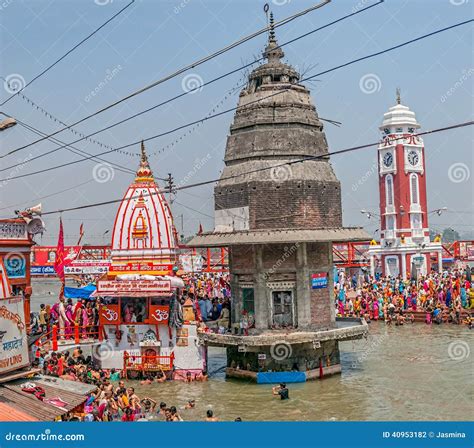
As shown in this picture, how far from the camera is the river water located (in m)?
19.2

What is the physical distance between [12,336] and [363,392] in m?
12.2

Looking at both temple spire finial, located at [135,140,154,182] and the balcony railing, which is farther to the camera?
the balcony railing

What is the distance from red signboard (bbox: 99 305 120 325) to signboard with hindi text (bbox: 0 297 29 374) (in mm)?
9997

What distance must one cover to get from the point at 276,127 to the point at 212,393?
992 cm

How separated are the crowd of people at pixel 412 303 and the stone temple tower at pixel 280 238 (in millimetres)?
15560

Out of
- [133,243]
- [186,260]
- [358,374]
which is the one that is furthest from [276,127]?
[186,260]

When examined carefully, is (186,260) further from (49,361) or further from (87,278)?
(49,361)

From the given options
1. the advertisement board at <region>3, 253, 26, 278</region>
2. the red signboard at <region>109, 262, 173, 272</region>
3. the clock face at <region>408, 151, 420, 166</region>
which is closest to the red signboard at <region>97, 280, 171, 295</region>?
the red signboard at <region>109, 262, 173, 272</region>

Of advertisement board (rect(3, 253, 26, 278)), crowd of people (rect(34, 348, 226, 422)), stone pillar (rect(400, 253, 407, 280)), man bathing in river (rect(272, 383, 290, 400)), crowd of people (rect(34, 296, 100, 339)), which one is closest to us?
crowd of people (rect(34, 348, 226, 422))

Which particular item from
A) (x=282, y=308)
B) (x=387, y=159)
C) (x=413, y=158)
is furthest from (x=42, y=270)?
(x=282, y=308)

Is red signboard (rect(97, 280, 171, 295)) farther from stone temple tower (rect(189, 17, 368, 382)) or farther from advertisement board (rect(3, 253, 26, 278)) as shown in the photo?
advertisement board (rect(3, 253, 26, 278))

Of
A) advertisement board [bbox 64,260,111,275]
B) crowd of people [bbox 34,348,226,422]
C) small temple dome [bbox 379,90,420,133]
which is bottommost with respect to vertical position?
crowd of people [bbox 34,348,226,422]

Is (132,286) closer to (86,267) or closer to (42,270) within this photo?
(86,267)

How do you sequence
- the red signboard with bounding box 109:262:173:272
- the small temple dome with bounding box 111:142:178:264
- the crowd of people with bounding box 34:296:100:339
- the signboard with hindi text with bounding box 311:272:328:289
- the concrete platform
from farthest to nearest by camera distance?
the small temple dome with bounding box 111:142:178:264
the red signboard with bounding box 109:262:173:272
the crowd of people with bounding box 34:296:100:339
the signboard with hindi text with bounding box 311:272:328:289
the concrete platform
